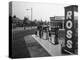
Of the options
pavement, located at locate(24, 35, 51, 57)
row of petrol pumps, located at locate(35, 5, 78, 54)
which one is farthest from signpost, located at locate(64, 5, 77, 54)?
pavement, located at locate(24, 35, 51, 57)

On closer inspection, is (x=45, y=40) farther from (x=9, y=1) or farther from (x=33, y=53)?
(x=9, y=1)

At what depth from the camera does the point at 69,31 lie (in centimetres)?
289

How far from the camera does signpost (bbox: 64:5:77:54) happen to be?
2.87 m

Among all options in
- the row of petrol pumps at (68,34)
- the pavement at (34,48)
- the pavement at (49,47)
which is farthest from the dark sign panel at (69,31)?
the pavement at (34,48)

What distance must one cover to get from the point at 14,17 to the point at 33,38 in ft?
1.54

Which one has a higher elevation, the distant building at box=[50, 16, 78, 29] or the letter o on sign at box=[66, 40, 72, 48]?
the distant building at box=[50, 16, 78, 29]

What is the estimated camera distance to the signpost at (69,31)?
2867mm

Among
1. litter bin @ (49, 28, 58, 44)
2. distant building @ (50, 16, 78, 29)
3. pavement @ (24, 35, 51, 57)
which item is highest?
distant building @ (50, 16, 78, 29)

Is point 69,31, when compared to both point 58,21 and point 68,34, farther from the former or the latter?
point 58,21

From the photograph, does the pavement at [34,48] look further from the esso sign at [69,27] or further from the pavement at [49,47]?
the esso sign at [69,27]

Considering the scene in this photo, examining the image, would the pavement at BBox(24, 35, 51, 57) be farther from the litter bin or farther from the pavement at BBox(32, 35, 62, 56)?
the litter bin

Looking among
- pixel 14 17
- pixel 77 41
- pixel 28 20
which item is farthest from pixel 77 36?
pixel 14 17

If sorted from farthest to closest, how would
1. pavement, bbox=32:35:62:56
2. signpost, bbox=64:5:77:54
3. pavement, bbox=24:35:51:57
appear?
signpost, bbox=64:5:77:54 < pavement, bbox=32:35:62:56 < pavement, bbox=24:35:51:57

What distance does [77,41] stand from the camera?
2.90m
